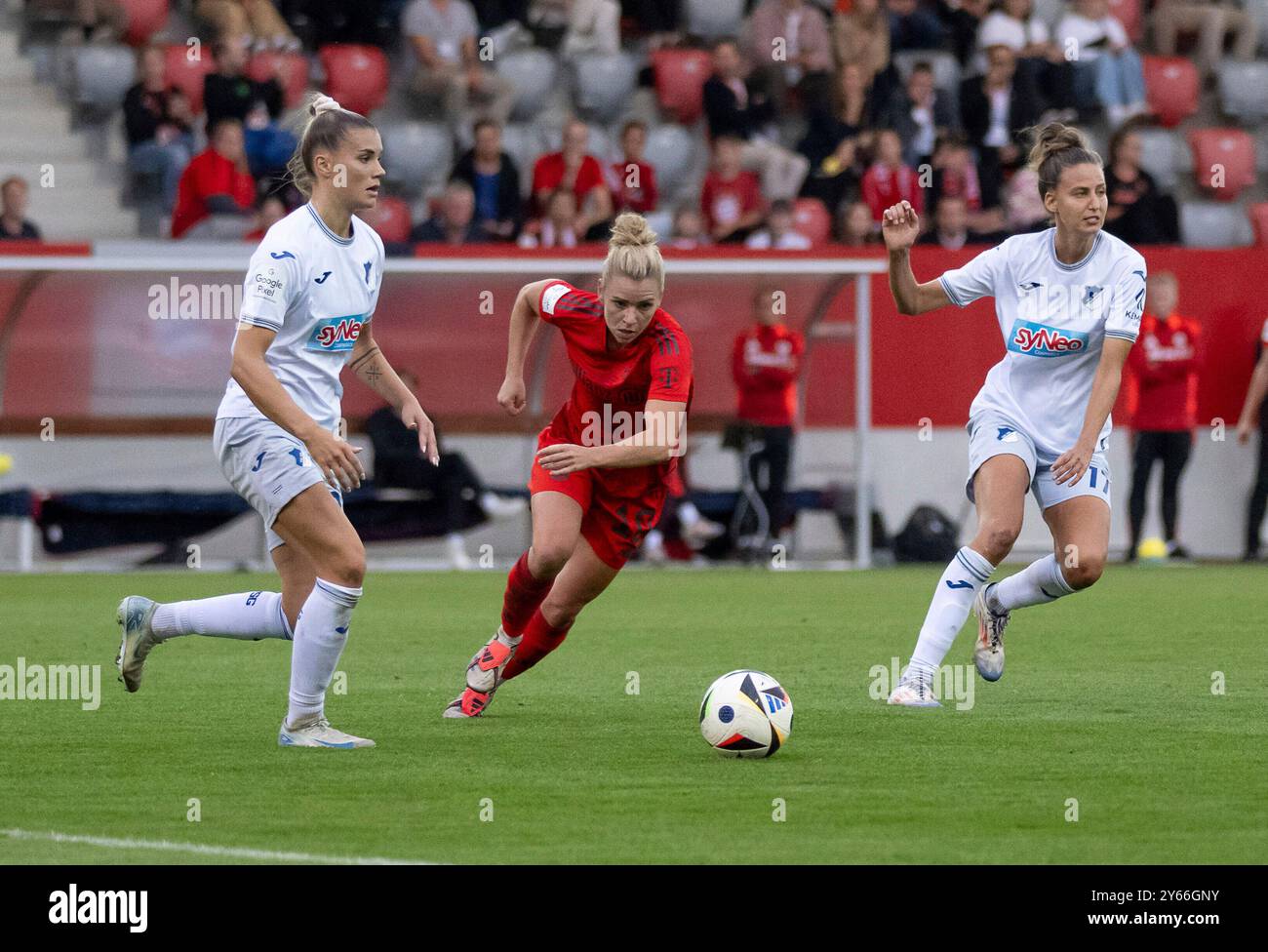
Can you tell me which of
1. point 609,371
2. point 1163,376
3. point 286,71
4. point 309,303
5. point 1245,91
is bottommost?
point 609,371

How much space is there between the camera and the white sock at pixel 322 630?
6.35 m

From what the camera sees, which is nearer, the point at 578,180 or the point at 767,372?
the point at 767,372

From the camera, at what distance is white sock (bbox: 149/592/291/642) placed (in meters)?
6.83

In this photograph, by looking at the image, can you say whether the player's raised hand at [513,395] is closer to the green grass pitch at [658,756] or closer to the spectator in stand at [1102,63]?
the green grass pitch at [658,756]

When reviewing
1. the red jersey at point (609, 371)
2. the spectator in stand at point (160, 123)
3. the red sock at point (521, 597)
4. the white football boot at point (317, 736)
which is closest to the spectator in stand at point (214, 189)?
the spectator in stand at point (160, 123)

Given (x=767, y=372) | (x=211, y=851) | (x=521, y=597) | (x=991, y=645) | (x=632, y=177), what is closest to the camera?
(x=211, y=851)

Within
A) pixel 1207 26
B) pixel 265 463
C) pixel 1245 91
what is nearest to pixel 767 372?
pixel 1245 91

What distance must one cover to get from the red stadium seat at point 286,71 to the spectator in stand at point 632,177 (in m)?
2.85

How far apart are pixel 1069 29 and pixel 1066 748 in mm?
14245

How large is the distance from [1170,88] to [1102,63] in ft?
4.24

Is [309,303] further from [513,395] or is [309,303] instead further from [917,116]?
[917,116]

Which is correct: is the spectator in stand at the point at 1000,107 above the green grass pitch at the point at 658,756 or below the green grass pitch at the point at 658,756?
above

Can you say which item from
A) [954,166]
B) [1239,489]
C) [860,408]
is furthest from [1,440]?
[1239,489]

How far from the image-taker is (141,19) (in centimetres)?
1872
